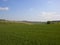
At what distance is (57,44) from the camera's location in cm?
1436

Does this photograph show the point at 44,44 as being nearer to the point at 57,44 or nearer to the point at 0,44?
the point at 57,44

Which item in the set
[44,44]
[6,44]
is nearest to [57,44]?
[44,44]

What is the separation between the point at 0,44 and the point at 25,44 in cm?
265

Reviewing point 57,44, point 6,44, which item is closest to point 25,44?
point 6,44

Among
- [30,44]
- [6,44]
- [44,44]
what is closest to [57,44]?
[44,44]

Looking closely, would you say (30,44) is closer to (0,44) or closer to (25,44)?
(25,44)

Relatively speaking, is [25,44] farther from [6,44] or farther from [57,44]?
[57,44]

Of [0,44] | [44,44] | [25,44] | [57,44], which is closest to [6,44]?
[0,44]

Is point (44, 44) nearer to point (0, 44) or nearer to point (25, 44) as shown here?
point (25, 44)

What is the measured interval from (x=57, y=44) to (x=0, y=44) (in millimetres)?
6051

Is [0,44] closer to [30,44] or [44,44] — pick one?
[30,44]

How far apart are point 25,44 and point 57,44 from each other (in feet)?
11.2

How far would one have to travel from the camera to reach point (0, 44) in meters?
14.3

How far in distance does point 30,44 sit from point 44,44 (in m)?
1.51
